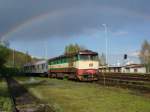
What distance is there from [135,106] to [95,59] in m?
26.3

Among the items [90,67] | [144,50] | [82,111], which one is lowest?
[82,111]

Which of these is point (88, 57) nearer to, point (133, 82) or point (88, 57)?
point (88, 57)

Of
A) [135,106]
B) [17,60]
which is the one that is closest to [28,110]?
[135,106]

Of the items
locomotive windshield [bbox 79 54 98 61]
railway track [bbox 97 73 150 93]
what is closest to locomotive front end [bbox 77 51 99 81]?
locomotive windshield [bbox 79 54 98 61]

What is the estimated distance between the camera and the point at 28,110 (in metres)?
14.9

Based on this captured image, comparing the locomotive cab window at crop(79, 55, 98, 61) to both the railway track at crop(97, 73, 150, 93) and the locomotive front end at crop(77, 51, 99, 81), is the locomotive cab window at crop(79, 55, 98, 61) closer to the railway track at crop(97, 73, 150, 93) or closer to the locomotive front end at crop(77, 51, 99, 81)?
the locomotive front end at crop(77, 51, 99, 81)

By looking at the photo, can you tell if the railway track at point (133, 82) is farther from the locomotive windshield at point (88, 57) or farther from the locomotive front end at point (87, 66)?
the locomotive windshield at point (88, 57)

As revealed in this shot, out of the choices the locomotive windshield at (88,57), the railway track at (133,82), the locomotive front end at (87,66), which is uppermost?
the locomotive windshield at (88,57)

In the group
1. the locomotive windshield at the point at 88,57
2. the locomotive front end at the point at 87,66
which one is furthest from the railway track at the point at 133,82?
the locomotive windshield at the point at 88,57

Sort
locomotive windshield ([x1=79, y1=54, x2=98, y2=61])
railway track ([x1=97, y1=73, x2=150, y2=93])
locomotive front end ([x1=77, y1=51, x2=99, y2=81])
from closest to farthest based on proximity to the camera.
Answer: railway track ([x1=97, y1=73, x2=150, y2=93]), locomotive front end ([x1=77, y1=51, x2=99, y2=81]), locomotive windshield ([x1=79, y1=54, x2=98, y2=61])

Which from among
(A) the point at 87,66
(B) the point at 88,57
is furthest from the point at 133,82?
(B) the point at 88,57

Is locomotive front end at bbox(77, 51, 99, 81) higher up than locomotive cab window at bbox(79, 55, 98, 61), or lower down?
lower down

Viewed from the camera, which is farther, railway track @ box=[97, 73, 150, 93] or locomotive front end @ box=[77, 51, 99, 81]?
locomotive front end @ box=[77, 51, 99, 81]

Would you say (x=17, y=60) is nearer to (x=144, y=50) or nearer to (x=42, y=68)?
(x=144, y=50)
